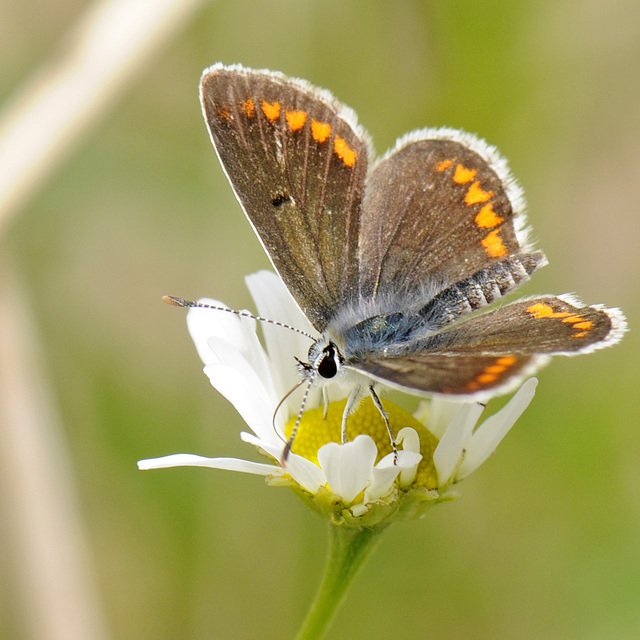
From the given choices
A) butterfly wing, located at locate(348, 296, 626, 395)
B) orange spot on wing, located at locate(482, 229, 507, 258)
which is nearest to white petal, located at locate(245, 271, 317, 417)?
butterfly wing, located at locate(348, 296, 626, 395)

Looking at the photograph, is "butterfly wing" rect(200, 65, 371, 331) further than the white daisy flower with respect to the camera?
Yes

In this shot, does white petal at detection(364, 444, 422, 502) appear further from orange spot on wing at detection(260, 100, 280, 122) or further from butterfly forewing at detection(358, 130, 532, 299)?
orange spot on wing at detection(260, 100, 280, 122)

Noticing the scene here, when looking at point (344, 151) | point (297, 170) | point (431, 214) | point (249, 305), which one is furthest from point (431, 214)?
point (249, 305)

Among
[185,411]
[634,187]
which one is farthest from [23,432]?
[634,187]

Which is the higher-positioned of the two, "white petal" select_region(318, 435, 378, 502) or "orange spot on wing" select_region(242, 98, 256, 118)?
"orange spot on wing" select_region(242, 98, 256, 118)

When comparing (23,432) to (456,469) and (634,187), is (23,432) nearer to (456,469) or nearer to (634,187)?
(456,469)

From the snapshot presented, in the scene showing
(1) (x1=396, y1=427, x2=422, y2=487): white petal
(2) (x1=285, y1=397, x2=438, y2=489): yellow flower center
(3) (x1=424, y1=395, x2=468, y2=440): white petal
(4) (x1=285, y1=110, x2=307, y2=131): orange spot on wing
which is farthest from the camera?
(4) (x1=285, y1=110, x2=307, y2=131): orange spot on wing

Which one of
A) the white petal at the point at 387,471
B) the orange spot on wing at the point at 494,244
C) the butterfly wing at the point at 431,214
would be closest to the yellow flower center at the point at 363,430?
the white petal at the point at 387,471
